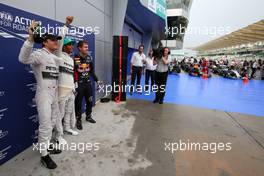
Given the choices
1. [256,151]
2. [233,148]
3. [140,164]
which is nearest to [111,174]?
[140,164]

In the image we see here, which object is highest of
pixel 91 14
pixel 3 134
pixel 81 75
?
pixel 91 14

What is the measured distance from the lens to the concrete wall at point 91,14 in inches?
92.8

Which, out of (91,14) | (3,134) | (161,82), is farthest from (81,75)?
(161,82)

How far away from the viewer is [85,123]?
10.8ft

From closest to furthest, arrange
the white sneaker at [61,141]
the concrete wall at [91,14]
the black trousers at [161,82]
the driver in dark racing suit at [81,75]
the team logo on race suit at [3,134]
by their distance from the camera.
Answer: the team logo on race suit at [3,134]
the concrete wall at [91,14]
the white sneaker at [61,141]
the driver in dark racing suit at [81,75]
the black trousers at [161,82]

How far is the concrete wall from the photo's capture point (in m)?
2.36

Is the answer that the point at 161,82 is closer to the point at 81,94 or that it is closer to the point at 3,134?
the point at 81,94

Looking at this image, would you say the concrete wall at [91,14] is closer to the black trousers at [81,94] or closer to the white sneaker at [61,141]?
the black trousers at [81,94]

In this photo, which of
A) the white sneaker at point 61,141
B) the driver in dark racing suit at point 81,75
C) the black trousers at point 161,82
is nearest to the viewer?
the white sneaker at point 61,141

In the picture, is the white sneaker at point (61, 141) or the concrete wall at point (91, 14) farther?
the white sneaker at point (61, 141)

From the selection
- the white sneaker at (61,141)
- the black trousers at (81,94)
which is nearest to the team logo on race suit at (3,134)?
Answer: the white sneaker at (61,141)

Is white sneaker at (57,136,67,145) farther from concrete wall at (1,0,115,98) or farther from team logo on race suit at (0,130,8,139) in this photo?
concrete wall at (1,0,115,98)

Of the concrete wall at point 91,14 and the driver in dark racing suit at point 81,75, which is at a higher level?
the concrete wall at point 91,14

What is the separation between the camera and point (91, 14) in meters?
3.96
